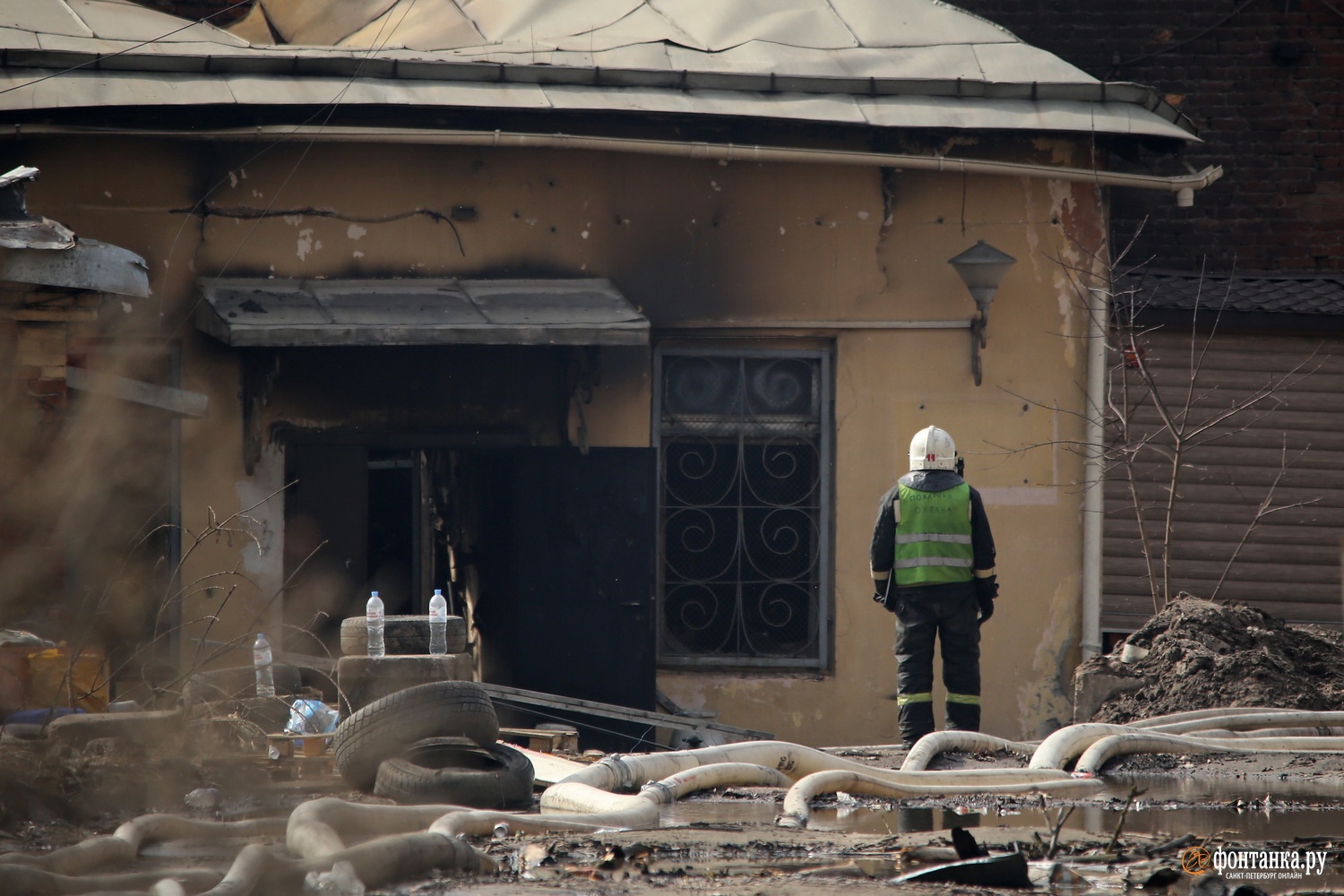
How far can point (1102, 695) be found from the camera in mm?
8195

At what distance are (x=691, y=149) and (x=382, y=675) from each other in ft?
12.7

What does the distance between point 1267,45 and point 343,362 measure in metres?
8.71

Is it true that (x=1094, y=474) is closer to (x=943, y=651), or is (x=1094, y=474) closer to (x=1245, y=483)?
(x=1245, y=483)

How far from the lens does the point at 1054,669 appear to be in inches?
382

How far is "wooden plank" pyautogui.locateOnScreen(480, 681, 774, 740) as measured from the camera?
8750 millimetres

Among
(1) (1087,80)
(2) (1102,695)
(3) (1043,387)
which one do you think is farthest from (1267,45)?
(2) (1102,695)

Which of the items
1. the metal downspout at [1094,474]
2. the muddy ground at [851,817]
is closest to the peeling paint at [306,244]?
the muddy ground at [851,817]

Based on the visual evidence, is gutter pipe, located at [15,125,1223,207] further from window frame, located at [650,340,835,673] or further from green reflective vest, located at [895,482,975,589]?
green reflective vest, located at [895,482,975,589]

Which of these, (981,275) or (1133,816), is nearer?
(1133,816)

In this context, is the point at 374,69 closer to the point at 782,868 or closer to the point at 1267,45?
the point at 782,868

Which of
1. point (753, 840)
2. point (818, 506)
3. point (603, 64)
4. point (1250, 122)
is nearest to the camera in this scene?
point (753, 840)

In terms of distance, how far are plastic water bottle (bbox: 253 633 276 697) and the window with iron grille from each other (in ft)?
8.99

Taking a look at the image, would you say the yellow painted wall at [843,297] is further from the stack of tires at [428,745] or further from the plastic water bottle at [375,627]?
the stack of tires at [428,745]

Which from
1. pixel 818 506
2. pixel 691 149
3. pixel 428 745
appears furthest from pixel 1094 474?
pixel 428 745
